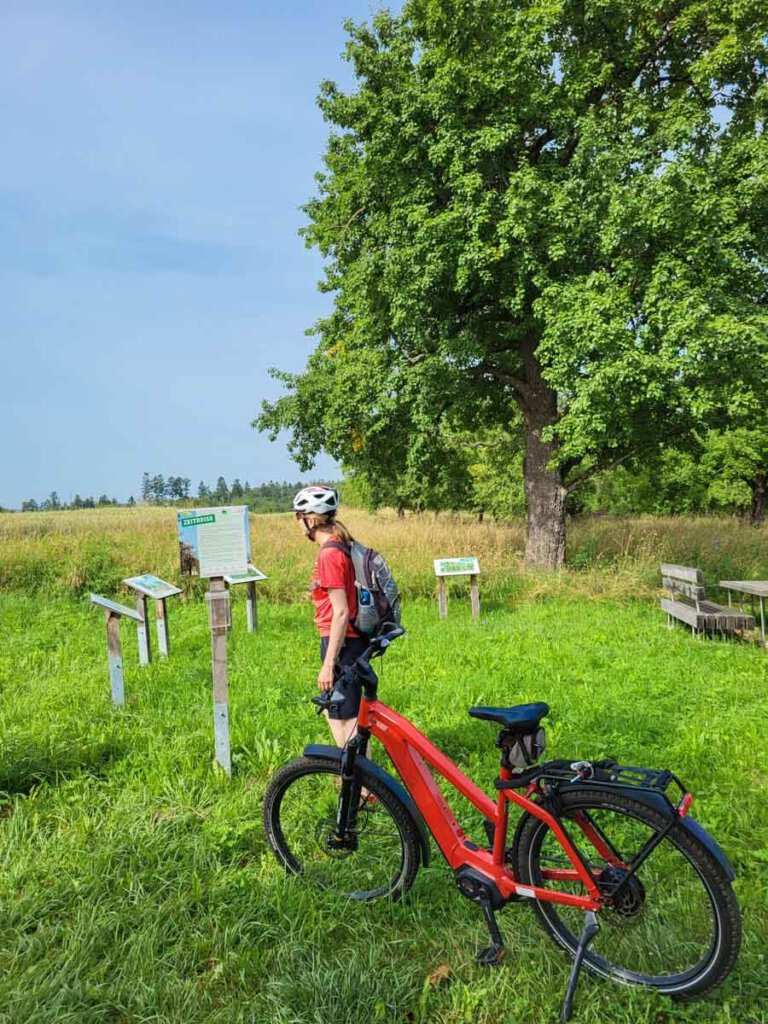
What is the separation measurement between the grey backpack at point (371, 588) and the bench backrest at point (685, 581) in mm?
5831

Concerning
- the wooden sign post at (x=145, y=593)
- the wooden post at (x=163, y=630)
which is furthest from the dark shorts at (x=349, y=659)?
the wooden post at (x=163, y=630)

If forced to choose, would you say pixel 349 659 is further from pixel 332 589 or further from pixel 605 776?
pixel 605 776

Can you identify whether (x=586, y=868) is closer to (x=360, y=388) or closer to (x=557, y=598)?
(x=557, y=598)

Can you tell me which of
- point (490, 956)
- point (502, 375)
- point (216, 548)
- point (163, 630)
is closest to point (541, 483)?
point (502, 375)

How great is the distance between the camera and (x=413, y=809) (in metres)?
2.64

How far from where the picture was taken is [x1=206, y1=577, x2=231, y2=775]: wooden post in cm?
390

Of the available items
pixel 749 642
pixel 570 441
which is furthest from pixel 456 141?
pixel 749 642

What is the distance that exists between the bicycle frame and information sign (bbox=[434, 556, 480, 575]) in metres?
6.07

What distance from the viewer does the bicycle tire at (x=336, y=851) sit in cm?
271

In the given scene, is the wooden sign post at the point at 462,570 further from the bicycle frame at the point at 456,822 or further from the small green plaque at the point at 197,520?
the bicycle frame at the point at 456,822

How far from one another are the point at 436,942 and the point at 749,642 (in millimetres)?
6545

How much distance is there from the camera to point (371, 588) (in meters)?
3.27

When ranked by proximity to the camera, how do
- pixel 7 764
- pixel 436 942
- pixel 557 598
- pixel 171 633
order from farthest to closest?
pixel 557 598 → pixel 171 633 → pixel 7 764 → pixel 436 942

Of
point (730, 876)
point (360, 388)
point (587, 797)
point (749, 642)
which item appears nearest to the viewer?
point (730, 876)
